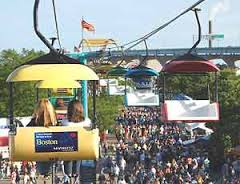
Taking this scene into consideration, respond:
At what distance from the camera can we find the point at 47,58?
8547 millimetres

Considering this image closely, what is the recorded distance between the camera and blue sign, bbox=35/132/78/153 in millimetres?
8398

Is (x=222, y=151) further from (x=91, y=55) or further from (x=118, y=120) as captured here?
(x=118, y=120)

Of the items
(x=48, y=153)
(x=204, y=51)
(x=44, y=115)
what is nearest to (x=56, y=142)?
(x=48, y=153)

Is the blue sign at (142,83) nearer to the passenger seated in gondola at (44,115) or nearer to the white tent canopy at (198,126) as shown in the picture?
the passenger seated in gondola at (44,115)

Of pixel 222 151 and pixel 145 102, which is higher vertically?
pixel 145 102

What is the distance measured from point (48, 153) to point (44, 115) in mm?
470

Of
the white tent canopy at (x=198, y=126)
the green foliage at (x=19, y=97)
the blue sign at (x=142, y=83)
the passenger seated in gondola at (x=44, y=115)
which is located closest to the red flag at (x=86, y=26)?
the green foliage at (x=19, y=97)

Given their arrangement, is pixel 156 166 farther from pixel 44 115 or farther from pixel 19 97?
pixel 44 115

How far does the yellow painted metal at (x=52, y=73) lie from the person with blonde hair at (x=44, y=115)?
327 mm

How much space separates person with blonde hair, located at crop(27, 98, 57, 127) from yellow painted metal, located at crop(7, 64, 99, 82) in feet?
1.07

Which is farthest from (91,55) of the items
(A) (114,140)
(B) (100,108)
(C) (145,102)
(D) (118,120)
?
(D) (118,120)

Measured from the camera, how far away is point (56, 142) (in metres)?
8.46

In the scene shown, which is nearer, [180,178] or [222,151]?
[180,178]

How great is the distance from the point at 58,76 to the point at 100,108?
45136mm
